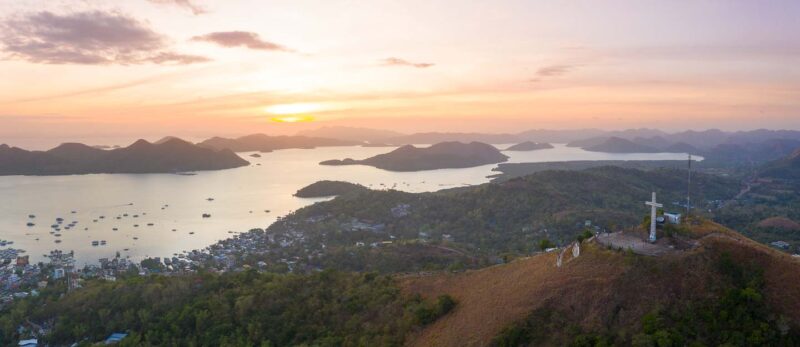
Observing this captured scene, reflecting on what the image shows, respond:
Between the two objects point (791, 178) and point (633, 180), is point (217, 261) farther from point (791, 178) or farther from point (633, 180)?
point (791, 178)

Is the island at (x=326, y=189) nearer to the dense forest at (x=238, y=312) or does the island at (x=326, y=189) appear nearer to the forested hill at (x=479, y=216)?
the forested hill at (x=479, y=216)

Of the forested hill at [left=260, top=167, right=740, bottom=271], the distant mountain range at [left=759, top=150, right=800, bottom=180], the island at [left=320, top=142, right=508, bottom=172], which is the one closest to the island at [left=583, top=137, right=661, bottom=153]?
the island at [left=320, top=142, right=508, bottom=172]

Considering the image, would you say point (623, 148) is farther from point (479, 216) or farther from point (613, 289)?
point (613, 289)

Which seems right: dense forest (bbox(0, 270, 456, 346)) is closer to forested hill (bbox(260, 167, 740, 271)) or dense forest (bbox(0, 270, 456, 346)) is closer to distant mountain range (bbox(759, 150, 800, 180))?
forested hill (bbox(260, 167, 740, 271))

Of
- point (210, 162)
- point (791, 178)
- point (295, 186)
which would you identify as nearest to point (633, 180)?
point (791, 178)

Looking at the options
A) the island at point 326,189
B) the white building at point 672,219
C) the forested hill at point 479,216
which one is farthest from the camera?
the island at point 326,189

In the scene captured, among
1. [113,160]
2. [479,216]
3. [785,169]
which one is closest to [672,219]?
[479,216]

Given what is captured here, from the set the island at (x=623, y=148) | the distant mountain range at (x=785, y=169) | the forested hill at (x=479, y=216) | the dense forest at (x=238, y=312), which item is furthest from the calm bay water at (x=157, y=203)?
the island at (x=623, y=148)
